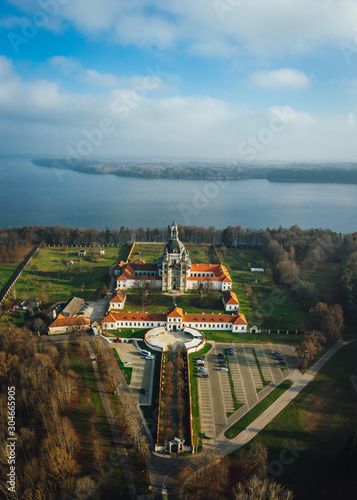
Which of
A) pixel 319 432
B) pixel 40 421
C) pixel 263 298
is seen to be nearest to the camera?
pixel 40 421

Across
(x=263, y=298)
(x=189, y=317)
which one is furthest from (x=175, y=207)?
(x=189, y=317)

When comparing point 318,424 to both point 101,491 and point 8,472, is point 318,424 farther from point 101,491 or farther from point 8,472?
point 8,472

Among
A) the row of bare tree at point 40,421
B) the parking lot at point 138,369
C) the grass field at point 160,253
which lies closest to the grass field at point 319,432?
the parking lot at point 138,369

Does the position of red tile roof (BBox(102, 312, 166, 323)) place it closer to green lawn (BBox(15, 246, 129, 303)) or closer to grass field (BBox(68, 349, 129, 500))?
grass field (BBox(68, 349, 129, 500))

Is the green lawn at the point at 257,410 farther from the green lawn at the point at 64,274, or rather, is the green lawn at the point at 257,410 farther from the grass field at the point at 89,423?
the green lawn at the point at 64,274

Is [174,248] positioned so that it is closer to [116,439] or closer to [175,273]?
[175,273]

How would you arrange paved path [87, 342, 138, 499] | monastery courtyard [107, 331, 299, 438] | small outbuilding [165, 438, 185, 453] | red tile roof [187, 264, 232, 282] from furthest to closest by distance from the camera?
red tile roof [187, 264, 232, 282]
monastery courtyard [107, 331, 299, 438]
small outbuilding [165, 438, 185, 453]
paved path [87, 342, 138, 499]

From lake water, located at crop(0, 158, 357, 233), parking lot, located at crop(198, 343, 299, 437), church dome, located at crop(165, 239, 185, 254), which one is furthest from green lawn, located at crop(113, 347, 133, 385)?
lake water, located at crop(0, 158, 357, 233)
